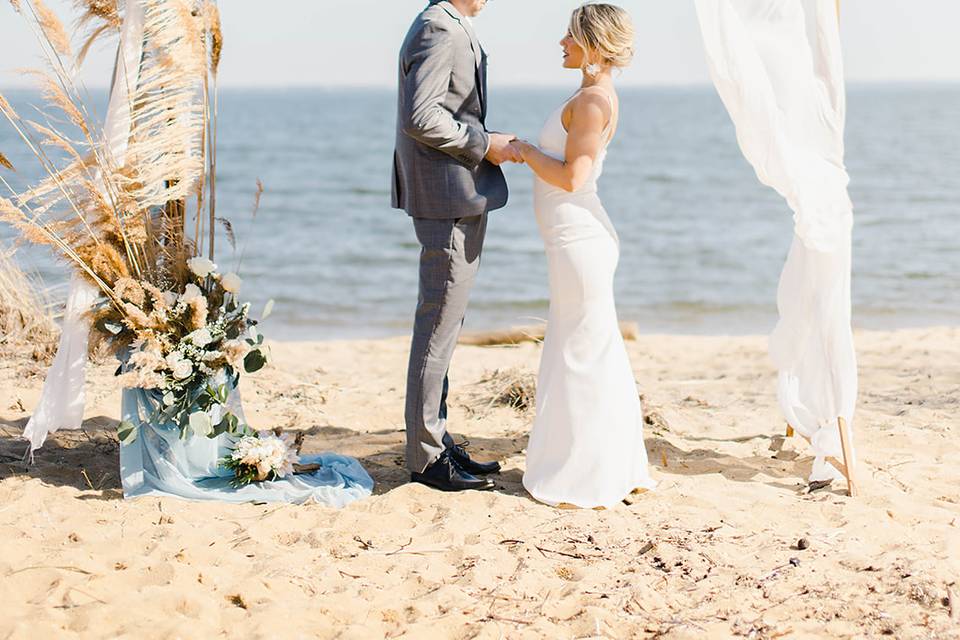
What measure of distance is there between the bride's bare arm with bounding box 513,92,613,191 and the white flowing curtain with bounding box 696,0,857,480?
673 millimetres

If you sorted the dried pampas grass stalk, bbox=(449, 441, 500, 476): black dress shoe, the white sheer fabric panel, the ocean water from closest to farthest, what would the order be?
the dried pampas grass stalk → the white sheer fabric panel → bbox=(449, 441, 500, 476): black dress shoe → the ocean water

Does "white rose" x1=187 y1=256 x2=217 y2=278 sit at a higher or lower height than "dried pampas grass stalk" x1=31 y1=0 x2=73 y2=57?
lower

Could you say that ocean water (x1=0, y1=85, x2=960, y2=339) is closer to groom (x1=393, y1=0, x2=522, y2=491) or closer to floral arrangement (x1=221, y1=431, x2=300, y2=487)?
floral arrangement (x1=221, y1=431, x2=300, y2=487)

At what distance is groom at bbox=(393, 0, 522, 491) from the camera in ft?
13.4

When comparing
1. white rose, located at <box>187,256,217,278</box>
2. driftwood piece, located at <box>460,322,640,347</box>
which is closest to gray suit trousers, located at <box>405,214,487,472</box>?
white rose, located at <box>187,256,217,278</box>

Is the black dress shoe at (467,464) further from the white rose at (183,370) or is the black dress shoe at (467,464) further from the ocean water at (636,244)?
the ocean water at (636,244)

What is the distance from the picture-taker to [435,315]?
4367 mm

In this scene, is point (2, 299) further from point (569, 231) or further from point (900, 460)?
point (900, 460)

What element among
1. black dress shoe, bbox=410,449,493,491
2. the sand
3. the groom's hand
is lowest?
the sand

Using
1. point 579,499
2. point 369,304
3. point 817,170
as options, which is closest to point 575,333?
point 579,499

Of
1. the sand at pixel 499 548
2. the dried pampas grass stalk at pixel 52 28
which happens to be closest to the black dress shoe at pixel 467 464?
the sand at pixel 499 548

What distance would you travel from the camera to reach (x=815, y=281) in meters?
4.59

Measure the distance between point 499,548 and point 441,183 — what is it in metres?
1.53

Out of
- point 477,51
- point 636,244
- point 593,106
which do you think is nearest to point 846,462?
point 593,106
